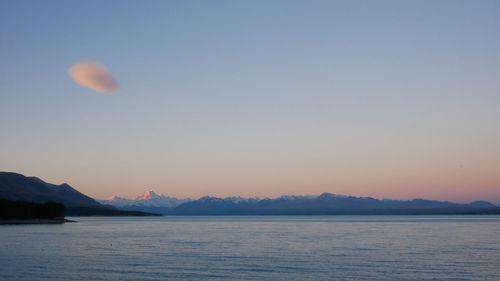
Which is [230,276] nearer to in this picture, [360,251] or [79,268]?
[79,268]

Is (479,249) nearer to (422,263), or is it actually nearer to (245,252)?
(422,263)

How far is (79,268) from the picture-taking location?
60.5m

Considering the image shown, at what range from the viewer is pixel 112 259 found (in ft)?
229

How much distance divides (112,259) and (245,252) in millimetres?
21517

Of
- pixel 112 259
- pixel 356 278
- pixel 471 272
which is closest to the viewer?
pixel 356 278

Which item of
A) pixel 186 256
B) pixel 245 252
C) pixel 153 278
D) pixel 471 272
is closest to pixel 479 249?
pixel 471 272

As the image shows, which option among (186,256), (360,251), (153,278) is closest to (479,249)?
(360,251)

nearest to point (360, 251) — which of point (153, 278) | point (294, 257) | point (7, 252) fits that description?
point (294, 257)

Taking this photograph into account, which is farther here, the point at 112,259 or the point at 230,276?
the point at 112,259

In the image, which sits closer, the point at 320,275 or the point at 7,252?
the point at 320,275

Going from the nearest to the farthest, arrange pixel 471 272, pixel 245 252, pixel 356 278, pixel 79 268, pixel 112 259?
pixel 356 278
pixel 471 272
pixel 79 268
pixel 112 259
pixel 245 252

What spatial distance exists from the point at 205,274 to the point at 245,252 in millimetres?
24574

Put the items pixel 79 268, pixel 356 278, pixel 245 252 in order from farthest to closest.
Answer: pixel 245 252 → pixel 79 268 → pixel 356 278

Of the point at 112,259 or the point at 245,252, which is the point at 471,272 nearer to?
the point at 245,252
